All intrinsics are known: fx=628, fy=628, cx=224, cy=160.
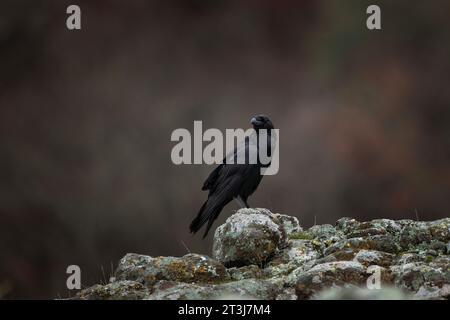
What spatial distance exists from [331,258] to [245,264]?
193 cm

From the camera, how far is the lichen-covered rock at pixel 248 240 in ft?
38.2

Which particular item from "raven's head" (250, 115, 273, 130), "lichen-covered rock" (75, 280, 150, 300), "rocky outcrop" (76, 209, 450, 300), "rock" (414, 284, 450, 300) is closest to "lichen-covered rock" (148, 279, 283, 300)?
"rocky outcrop" (76, 209, 450, 300)

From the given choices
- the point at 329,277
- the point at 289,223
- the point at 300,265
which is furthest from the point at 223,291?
the point at 289,223

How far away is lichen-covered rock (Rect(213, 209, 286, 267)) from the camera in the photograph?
1165cm

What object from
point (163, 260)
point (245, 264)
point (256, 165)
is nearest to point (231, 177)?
point (256, 165)

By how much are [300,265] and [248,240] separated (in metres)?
1.10

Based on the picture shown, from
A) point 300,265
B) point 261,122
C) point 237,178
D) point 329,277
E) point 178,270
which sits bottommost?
point 300,265

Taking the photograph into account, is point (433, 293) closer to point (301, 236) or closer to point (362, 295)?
point (362, 295)

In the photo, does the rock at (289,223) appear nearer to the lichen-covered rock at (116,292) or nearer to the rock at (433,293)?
the lichen-covered rock at (116,292)

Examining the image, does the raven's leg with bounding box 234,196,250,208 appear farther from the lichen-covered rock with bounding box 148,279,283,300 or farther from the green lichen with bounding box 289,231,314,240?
the lichen-covered rock with bounding box 148,279,283,300

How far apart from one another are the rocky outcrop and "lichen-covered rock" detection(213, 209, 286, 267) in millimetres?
19

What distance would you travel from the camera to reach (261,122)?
17172 millimetres
